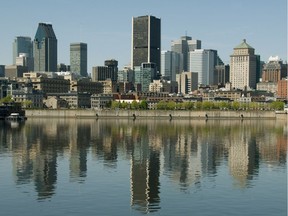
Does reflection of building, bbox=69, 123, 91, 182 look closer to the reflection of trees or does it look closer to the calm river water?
the reflection of trees

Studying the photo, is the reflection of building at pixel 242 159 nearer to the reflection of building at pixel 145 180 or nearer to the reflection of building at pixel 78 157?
the reflection of building at pixel 145 180

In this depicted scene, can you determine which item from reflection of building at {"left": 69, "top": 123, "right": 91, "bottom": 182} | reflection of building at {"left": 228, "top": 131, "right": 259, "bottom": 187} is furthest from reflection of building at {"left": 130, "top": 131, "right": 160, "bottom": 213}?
reflection of building at {"left": 228, "top": 131, "right": 259, "bottom": 187}

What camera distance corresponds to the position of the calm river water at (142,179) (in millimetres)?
44219

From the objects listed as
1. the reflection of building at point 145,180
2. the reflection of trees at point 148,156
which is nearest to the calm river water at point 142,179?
the reflection of building at point 145,180

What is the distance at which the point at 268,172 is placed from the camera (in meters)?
61.6

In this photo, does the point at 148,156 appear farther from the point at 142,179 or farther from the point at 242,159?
the point at 142,179

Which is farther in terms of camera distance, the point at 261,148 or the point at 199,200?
the point at 261,148

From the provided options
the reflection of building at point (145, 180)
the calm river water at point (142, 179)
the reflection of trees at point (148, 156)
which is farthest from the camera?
the reflection of trees at point (148, 156)

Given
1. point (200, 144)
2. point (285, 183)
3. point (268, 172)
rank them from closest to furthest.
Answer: point (285, 183) → point (268, 172) → point (200, 144)

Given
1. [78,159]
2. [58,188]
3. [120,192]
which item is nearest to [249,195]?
[120,192]

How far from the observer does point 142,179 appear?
56.5m

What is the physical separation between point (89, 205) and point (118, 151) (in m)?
38.0

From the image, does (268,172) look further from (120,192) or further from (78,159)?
(78,159)

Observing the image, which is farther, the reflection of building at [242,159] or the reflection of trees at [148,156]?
the reflection of building at [242,159]
